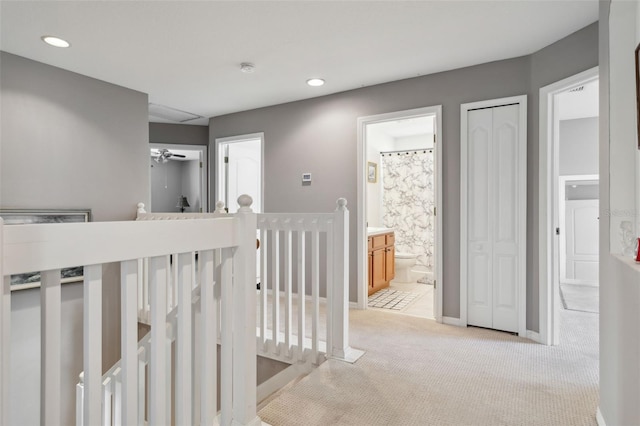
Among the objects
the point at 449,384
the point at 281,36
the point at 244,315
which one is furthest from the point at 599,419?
the point at 281,36

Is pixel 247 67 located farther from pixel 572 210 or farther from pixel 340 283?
pixel 572 210

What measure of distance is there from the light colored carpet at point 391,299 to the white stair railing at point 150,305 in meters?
2.83

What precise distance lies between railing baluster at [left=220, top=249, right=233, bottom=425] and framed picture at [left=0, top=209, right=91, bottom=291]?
2066 mm

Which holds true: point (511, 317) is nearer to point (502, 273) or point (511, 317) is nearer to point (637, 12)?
point (502, 273)

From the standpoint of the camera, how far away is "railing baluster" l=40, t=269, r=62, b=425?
80cm

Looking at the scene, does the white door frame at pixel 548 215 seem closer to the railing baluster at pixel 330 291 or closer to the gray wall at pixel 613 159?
the gray wall at pixel 613 159

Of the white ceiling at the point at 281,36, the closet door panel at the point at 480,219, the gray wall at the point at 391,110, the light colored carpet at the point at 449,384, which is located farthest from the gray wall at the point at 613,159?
the closet door panel at the point at 480,219

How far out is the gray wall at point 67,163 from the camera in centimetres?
300

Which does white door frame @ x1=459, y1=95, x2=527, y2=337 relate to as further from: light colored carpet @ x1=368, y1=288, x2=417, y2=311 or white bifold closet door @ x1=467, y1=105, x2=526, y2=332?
light colored carpet @ x1=368, y1=288, x2=417, y2=311

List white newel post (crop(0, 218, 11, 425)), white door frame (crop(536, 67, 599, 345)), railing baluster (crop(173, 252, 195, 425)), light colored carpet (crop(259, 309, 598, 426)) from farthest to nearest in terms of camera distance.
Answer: white door frame (crop(536, 67, 599, 345)) → light colored carpet (crop(259, 309, 598, 426)) → railing baluster (crop(173, 252, 195, 425)) → white newel post (crop(0, 218, 11, 425))

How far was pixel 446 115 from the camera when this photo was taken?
339cm

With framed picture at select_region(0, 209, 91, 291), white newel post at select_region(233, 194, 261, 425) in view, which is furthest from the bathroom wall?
white newel post at select_region(233, 194, 261, 425)

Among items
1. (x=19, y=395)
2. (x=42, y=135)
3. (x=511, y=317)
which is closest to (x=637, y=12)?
(x=511, y=317)

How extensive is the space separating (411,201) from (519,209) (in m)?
2.90
